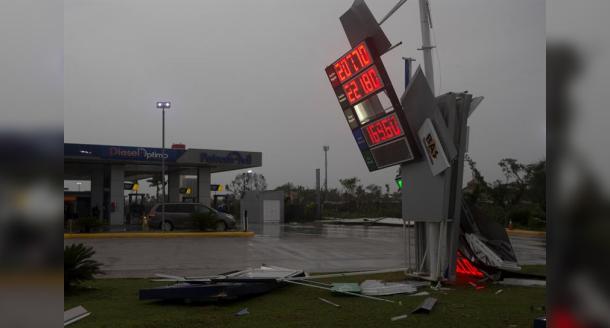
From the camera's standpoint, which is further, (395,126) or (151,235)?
(151,235)

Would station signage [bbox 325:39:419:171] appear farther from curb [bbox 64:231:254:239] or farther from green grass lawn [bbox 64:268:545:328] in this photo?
curb [bbox 64:231:254:239]

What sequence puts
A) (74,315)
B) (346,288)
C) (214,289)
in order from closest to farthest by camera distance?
1. (74,315)
2. (214,289)
3. (346,288)

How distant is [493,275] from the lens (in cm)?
1155

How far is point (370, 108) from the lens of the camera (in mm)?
11914

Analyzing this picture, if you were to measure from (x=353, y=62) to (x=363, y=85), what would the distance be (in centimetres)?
58

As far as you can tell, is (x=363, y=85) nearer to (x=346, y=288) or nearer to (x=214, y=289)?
(x=346, y=288)

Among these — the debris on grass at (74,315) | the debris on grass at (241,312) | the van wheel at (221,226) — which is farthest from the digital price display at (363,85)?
the van wheel at (221,226)

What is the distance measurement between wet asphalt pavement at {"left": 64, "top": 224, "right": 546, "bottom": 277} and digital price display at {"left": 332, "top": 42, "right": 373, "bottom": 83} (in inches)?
162

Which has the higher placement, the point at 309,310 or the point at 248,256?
the point at 309,310

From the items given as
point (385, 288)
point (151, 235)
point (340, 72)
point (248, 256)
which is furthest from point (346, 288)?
point (151, 235)

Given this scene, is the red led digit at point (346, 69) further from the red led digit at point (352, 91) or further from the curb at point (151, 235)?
the curb at point (151, 235)

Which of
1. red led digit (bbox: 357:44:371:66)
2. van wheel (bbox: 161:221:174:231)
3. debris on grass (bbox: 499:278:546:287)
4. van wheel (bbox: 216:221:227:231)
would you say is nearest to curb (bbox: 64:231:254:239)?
van wheel (bbox: 216:221:227:231)

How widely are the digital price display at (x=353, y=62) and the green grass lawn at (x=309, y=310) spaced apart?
4909 millimetres

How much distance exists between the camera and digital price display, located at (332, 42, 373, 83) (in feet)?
37.8
